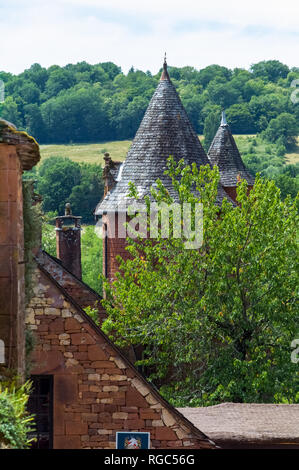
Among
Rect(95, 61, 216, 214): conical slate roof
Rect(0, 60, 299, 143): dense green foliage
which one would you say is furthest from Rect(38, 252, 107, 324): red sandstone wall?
Rect(0, 60, 299, 143): dense green foliage

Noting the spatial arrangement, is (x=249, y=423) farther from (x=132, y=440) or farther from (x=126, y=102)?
(x=126, y=102)

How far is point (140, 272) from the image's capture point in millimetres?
28125

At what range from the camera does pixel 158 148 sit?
31.5 m

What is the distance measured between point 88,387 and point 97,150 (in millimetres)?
116319

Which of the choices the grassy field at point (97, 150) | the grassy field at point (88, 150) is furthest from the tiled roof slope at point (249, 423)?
the grassy field at point (97, 150)

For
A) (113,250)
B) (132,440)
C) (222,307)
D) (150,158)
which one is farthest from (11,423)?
(150,158)

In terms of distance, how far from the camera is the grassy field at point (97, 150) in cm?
12591

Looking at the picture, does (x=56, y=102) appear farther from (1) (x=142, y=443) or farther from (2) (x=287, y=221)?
(1) (x=142, y=443)

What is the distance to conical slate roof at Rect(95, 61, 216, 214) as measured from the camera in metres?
31.2

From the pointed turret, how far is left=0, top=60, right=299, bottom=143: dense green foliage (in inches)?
3300

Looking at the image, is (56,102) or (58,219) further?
(56,102)

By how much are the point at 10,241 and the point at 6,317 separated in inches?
30.4

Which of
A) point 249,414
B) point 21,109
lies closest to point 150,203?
point 249,414

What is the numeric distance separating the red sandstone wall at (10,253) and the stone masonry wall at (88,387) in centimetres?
325
